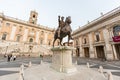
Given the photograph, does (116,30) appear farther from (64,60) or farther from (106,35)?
(64,60)

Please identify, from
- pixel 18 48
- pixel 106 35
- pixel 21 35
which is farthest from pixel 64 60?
pixel 21 35

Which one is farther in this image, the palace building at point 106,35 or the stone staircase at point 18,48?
the stone staircase at point 18,48

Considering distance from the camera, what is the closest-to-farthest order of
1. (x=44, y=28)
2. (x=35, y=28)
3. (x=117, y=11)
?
(x=117, y=11) < (x=35, y=28) < (x=44, y=28)

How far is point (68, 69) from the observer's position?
6.61m

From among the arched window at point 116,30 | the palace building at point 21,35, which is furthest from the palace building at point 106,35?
the palace building at point 21,35

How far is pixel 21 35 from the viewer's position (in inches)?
1417

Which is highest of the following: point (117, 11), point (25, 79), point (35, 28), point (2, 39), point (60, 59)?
point (35, 28)

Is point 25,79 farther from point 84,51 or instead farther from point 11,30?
point 11,30

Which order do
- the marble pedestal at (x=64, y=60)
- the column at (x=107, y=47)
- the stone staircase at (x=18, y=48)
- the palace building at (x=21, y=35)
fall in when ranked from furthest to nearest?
the palace building at (x=21, y=35) → the stone staircase at (x=18, y=48) → the column at (x=107, y=47) → the marble pedestal at (x=64, y=60)

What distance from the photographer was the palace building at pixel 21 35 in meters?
30.6

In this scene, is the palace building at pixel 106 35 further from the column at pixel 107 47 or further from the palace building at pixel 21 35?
the palace building at pixel 21 35

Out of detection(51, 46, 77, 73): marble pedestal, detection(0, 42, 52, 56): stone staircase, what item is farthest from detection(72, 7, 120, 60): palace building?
detection(0, 42, 52, 56): stone staircase

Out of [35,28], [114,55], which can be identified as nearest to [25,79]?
[114,55]

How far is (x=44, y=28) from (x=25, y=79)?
4107 centimetres
